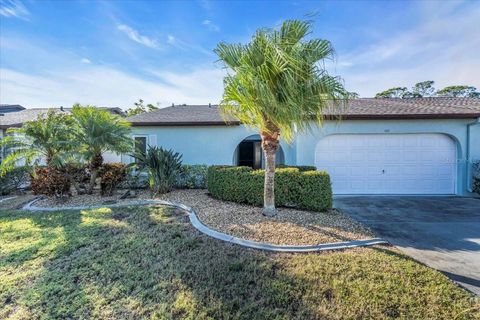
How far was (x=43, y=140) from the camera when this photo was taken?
329 inches

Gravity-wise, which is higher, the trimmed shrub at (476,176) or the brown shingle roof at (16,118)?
the brown shingle roof at (16,118)

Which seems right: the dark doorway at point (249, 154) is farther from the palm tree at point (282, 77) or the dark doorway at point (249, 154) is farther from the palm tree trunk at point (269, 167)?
the palm tree at point (282, 77)

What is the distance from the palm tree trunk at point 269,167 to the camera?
603 cm

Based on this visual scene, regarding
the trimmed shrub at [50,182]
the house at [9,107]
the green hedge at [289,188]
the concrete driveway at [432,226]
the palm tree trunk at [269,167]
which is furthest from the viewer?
the house at [9,107]

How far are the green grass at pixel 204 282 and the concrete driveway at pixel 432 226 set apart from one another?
0.55m

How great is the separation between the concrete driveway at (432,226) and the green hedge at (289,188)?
3.73ft

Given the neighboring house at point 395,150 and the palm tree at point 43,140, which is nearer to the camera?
the palm tree at point 43,140

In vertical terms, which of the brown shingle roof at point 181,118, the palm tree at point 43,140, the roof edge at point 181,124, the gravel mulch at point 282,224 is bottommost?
the gravel mulch at point 282,224

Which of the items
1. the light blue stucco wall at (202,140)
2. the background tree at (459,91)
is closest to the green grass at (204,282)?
the light blue stucco wall at (202,140)

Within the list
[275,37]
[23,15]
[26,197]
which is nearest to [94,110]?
[23,15]

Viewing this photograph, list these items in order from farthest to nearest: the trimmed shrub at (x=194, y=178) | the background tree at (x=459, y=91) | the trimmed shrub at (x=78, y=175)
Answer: the background tree at (x=459, y=91) < the trimmed shrub at (x=194, y=178) < the trimmed shrub at (x=78, y=175)

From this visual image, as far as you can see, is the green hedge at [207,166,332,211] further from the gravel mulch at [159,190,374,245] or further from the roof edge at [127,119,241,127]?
the roof edge at [127,119,241,127]

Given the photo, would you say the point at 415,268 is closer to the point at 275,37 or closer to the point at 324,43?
the point at 324,43

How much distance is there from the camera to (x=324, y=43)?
522cm
